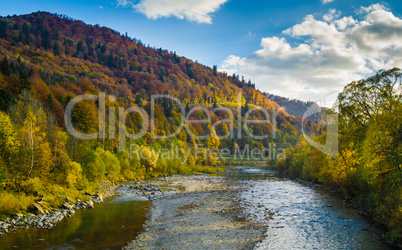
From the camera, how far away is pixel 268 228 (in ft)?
81.1

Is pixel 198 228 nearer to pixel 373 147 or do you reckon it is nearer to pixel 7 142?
pixel 373 147

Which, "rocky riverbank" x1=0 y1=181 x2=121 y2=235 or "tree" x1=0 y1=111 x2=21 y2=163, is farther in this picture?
"tree" x1=0 y1=111 x2=21 y2=163

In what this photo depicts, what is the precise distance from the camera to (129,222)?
26.2 m

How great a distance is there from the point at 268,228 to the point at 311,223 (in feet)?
17.2

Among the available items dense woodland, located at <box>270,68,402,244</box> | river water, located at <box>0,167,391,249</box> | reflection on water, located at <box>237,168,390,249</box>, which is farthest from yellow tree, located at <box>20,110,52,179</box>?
dense woodland, located at <box>270,68,402,244</box>

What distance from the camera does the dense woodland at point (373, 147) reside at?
22.2 meters

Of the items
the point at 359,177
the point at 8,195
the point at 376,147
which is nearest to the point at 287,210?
the point at 359,177

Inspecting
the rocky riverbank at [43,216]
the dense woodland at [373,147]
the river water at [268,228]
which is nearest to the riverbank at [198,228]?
the river water at [268,228]

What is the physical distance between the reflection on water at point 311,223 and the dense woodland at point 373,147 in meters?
2.15

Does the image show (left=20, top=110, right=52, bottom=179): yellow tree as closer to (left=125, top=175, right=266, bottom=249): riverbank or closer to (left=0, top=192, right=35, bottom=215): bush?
(left=0, top=192, right=35, bottom=215): bush

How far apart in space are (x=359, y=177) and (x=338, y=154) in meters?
7.90

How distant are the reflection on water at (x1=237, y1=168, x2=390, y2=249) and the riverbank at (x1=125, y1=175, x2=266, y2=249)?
1821mm

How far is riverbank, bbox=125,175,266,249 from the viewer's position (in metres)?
20.1

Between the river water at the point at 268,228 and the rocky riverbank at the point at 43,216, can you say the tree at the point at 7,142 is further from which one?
the river water at the point at 268,228
